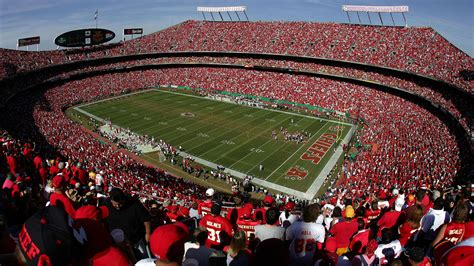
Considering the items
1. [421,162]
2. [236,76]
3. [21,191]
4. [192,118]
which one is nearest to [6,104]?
[192,118]

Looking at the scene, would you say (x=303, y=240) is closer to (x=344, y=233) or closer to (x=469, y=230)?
(x=344, y=233)

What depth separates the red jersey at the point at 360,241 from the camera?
5.85 metres

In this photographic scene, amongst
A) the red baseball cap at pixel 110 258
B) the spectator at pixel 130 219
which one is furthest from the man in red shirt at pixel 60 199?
the red baseball cap at pixel 110 258

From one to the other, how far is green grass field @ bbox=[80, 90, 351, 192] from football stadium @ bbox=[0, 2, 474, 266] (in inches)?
9.2

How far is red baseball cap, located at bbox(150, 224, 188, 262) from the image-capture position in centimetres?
303

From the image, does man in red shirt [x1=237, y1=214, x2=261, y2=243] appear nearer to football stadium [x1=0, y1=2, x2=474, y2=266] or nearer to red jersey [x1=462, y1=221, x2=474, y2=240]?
football stadium [x1=0, y1=2, x2=474, y2=266]

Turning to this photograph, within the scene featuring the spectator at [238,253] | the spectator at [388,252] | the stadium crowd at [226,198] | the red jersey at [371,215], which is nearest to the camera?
the stadium crowd at [226,198]

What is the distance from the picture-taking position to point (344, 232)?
602 cm

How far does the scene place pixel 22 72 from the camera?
1909 inches

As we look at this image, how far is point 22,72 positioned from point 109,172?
37.4 m

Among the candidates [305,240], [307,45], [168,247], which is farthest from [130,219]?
[307,45]

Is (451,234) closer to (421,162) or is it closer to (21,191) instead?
(21,191)

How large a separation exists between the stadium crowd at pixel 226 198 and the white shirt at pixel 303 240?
0.05 feet

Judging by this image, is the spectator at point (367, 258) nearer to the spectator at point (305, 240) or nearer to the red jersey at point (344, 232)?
the spectator at point (305, 240)
